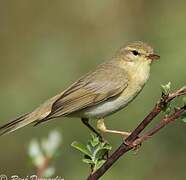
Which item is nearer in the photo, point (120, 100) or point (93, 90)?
point (120, 100)

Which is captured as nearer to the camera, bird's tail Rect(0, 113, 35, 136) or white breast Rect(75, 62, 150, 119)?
bird's tail Rect(0, 113, 35, 136)

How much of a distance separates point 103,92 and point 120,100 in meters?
0.21

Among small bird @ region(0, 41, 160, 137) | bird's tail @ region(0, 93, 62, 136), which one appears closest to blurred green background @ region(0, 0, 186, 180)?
bird's tail @ region(0, 93, 62, 136)

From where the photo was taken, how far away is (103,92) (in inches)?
197

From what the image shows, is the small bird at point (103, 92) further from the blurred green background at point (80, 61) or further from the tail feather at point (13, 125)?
the blurred green background at point (80, 61)

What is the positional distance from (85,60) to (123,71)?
185cm

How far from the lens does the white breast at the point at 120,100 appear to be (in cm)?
475

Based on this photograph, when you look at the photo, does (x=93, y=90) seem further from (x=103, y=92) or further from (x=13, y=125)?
(x=13, y=125)

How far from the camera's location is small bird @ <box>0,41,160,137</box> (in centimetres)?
470

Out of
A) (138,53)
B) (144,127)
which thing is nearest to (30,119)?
(138,53)

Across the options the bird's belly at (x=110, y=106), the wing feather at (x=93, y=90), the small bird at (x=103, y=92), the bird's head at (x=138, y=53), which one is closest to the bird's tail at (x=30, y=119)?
the small bird at (x=103, y=92)

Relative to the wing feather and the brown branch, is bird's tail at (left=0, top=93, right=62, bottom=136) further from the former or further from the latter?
the brown branch

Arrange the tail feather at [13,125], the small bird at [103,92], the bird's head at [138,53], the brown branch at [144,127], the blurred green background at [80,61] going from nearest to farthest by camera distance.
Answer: the brown branch at [144,127], the tail feather at [13,125], the small bird at [103,92], the bird's head at [138,53], the blurred green background at [80,61]

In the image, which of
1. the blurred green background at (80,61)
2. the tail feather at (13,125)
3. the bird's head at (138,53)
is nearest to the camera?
the tail feather at (13,125)
